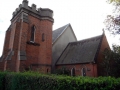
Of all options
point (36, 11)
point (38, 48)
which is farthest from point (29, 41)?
point (36, 11)

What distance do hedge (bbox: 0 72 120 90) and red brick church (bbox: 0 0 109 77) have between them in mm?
4033

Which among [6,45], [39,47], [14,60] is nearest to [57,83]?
[14,60]

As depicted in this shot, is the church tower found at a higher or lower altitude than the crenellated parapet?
lower

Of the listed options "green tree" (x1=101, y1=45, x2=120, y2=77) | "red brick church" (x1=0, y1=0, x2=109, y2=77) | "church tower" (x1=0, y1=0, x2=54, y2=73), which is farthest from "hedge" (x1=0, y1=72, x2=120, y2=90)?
"green tree" (x1=101, y1=45, x2=120, y2=77)

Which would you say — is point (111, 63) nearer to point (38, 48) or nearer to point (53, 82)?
point (38, 48)

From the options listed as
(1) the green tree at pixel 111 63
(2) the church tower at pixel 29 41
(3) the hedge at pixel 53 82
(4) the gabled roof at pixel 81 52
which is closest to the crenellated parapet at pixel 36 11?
(2) the church tower at pixel 29 41

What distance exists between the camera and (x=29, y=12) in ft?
59.5

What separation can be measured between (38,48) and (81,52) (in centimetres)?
790

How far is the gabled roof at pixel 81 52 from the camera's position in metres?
19.1

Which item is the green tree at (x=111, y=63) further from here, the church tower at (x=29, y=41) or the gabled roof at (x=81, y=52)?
Result: the church tower at (x=29, y=41)

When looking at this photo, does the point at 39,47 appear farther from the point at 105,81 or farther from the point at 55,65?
the point at 105,81

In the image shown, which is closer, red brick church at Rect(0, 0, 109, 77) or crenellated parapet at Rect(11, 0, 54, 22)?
red brick church at Rect(0, 0, 109, 77)

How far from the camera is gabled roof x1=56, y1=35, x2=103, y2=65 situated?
19097 mm

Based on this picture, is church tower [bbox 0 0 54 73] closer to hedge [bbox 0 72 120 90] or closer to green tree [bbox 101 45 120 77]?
hedge [bbox 0 72 120 90]
